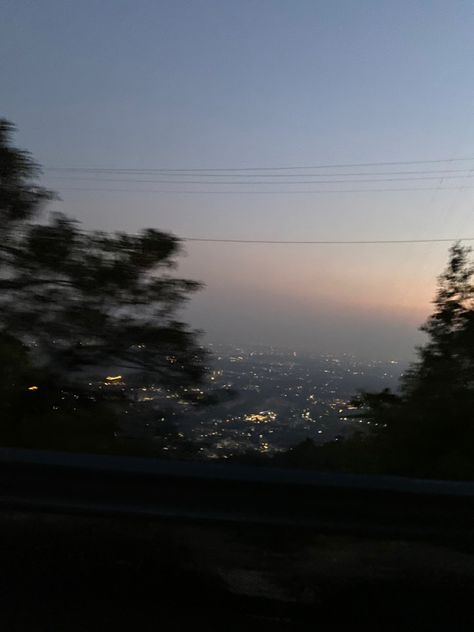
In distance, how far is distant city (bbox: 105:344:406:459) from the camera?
30.3ft

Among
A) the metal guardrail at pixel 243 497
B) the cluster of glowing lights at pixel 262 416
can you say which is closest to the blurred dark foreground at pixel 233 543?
the metal guardrail at pixel 243 497

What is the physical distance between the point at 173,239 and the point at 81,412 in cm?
324

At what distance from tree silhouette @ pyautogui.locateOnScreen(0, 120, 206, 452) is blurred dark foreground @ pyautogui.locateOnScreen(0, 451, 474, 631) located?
18.3 feet

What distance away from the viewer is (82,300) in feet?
33.4

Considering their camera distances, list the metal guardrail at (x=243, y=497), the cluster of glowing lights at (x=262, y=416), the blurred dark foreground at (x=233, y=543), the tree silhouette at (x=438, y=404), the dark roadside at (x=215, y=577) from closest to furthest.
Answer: the dark roadside at (x=215, y=577) < the blurred dark foreground at (x=233, y=543) < the metal guardrail at (x=243, y=497) < the tree silhouette at (x=438, y=404) < the cluster of glowing lights at (x=262, y=416)

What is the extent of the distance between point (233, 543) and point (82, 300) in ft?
22.3

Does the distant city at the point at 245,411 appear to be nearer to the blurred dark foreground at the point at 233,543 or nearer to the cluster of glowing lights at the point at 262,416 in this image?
the cluster of glowing lights at the point at 262,416

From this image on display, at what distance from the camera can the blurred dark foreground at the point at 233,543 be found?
3689 mm

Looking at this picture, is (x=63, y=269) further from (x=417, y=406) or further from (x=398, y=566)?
(x=398, y=566)

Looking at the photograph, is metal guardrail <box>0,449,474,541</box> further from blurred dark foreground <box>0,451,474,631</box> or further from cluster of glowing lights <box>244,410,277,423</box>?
cluster of glowing lights <box>244,410,277,423</box>

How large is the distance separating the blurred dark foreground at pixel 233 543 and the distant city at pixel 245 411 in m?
3.75

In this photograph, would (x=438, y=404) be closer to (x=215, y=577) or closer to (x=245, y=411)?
(x=245, y=411)

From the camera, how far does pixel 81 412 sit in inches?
363

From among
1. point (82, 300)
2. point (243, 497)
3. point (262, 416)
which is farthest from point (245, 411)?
point (243, 497)
